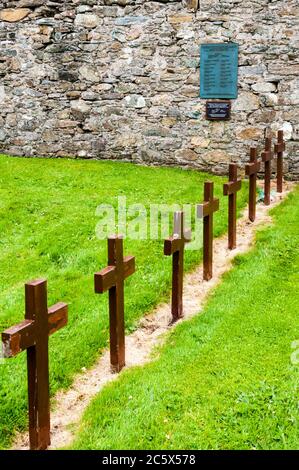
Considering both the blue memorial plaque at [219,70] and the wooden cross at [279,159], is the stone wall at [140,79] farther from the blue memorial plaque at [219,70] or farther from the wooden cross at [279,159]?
the wooden cross at [279,159]

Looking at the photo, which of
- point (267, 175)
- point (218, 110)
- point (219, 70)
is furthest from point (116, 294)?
point (219, 70)

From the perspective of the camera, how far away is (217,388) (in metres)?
4.58

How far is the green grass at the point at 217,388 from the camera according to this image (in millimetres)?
4070

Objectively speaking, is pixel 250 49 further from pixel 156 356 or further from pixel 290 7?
pixel 156 356

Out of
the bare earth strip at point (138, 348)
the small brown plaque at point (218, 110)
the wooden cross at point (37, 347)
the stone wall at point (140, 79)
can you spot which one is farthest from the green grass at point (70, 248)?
the small brown plaque at point (218, 110)

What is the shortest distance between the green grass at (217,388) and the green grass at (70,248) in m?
0.61

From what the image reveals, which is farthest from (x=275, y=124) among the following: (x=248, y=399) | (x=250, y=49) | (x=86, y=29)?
(x=248, y=399)

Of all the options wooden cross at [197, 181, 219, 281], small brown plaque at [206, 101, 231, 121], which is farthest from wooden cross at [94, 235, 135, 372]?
small brown plaque at [206, 101, 231, 121]

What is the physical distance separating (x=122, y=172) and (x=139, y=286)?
523 cm

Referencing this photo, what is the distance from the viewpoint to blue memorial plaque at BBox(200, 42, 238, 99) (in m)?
11.2

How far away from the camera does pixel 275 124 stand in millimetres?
11219

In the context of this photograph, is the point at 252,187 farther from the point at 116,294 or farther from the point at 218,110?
the point at 116,294

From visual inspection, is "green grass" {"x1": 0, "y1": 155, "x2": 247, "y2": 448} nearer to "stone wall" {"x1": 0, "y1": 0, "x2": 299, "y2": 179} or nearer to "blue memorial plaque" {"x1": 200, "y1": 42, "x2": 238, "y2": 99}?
"stone wall" {"x1": 0, "y1": 0, "x2": 299, "y2": 179}

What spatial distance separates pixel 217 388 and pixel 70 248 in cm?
372
